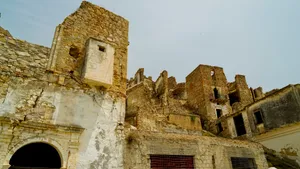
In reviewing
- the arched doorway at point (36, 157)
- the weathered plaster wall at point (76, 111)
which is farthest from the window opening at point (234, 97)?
the arched doorway at point (36, 157)

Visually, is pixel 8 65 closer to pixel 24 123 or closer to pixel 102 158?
pixel 24 123

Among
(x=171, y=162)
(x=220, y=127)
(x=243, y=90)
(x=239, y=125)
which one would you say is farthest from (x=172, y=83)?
(x=171, y=162)

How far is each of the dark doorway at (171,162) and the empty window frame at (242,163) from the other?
251 cm

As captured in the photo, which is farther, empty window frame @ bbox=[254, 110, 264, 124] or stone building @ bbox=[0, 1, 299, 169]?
empty window frame @ bbox=[254, 110, 264, 124]

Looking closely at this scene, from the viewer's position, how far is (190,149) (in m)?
8.09

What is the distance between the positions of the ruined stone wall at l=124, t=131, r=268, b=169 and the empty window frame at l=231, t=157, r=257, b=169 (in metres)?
0.18

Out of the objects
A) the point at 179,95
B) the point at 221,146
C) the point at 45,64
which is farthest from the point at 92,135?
the point at 179,95

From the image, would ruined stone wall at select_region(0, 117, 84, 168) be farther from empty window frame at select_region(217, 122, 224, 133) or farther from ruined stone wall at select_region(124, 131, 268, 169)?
empty window frame at select_region(217, 122, 224, 133)

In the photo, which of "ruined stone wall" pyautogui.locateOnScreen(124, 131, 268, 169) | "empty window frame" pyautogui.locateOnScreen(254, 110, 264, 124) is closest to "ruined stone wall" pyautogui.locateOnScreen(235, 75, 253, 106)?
"empty window frame" pyautogui.locateOnScreen(254, 110, 264, 124)

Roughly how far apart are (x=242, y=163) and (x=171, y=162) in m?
4.14

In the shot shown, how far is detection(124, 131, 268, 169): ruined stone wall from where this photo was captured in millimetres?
6863

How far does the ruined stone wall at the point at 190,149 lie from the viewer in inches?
270

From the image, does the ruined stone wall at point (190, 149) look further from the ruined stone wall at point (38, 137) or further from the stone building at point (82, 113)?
the ruined stone wall at point (38, 137)

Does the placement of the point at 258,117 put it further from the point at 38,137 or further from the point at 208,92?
the point at 38,137
